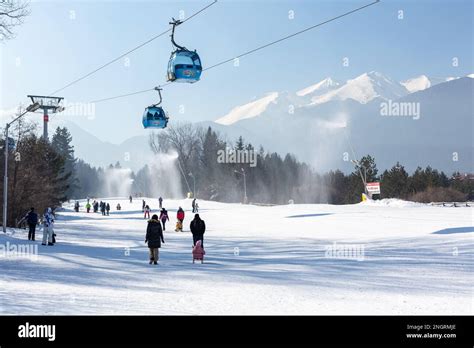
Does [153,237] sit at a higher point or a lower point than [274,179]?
lower

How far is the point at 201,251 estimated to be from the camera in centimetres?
1856

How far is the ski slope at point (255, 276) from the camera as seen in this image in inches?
410

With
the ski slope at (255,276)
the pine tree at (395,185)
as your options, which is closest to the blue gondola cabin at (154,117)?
the ski slope at (255,276)

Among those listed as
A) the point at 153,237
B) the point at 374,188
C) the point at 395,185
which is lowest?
the point at 153,237

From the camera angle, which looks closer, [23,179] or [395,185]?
[23,179]

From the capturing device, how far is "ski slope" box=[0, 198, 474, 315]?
10.4 metres

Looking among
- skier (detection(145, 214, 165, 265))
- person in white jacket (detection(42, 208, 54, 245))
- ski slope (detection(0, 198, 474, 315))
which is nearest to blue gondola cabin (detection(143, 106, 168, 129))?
ski slope (detection(0, 198, 474, 315))

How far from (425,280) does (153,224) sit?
8.56 metres

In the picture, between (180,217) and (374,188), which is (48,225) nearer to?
(180,217)

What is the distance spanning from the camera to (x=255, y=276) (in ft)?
49.7

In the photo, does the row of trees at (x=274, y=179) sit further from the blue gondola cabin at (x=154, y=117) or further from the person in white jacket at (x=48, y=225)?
the person in white jacket at (x=48, y=225)

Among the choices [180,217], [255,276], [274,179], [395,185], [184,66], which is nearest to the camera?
[255,276]

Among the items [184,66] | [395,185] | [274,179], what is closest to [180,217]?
[184,66]

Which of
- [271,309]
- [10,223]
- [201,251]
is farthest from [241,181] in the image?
→ [271,309]
